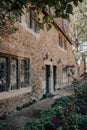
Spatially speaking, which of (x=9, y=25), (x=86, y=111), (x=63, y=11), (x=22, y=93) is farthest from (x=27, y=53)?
(x=63, y=11)

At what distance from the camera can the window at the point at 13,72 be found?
9.97 metres

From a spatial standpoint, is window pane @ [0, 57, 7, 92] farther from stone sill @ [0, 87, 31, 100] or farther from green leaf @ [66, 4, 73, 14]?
green leaf @ [66, 4, 73, 14]

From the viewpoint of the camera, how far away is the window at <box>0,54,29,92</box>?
9.97 m

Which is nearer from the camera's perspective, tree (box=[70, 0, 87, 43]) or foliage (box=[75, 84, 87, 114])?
foliage (box=[75, 84, 87, 114])

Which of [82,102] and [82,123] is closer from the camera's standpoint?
[82,123]

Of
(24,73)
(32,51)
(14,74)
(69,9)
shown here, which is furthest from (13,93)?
(69,9)

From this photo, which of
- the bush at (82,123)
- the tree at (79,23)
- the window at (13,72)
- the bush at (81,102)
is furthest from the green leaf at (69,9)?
the tree at (79,23)

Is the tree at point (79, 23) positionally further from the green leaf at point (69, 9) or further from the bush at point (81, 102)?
the green leaf at point (69, 9)

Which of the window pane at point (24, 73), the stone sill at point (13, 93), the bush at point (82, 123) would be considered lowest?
the bush at point (82, 123)

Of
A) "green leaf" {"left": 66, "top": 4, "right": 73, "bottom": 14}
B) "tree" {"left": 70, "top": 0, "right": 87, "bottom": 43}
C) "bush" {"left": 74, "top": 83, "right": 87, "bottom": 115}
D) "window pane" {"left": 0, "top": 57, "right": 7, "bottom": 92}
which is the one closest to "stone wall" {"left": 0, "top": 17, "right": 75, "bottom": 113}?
"window pane" {"left": 0, "top": 57, "right": 7, "bottom": 92}

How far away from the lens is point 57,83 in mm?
20141

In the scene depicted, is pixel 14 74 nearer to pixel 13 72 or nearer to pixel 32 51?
pixel 13 72

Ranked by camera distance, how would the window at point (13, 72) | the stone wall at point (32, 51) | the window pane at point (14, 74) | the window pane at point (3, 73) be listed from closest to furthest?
the window pane at point (3, 73), the window at point (13, 72), the stone wall at point (32, 51), the window pane at point (14, 74)

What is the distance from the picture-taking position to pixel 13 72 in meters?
10.9
